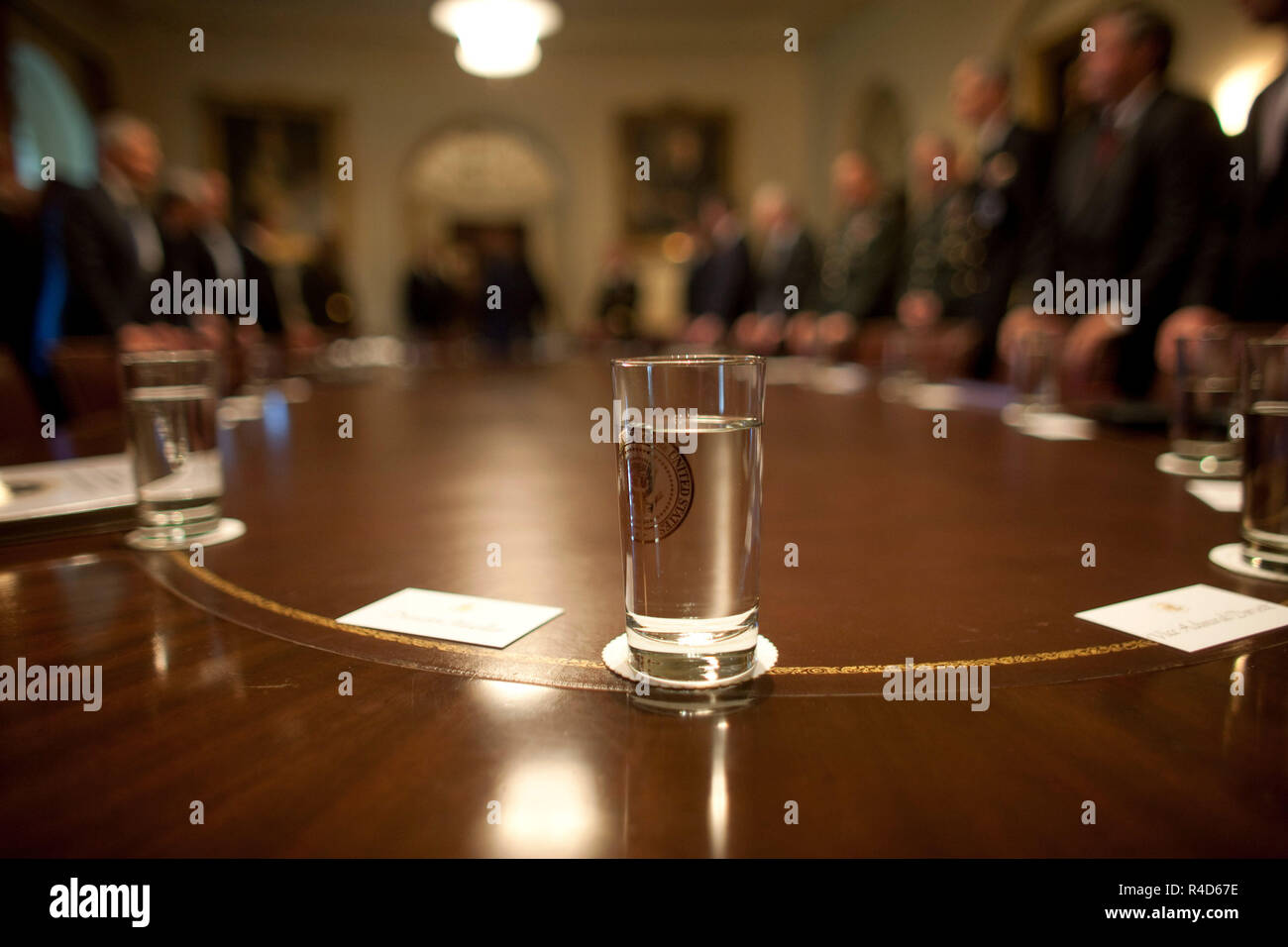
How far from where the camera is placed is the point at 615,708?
0.49 m

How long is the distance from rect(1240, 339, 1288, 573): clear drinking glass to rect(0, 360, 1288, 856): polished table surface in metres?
0.05

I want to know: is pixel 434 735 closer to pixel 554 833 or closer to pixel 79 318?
pixel 554 833

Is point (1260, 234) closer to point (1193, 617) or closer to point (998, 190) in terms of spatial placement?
point (998, 190)

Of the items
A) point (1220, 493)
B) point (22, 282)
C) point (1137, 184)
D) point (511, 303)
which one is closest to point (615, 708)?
point (1220, 493)

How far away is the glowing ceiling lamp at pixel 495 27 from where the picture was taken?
19.6ft

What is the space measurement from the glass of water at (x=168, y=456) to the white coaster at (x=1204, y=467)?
121 centimetres

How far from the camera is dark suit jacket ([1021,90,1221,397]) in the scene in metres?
2.74

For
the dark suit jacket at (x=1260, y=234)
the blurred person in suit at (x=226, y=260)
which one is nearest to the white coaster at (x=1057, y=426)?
the dark suit jacket at (x=1260, y=234)

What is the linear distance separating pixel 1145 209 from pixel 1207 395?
2027 millimetres
